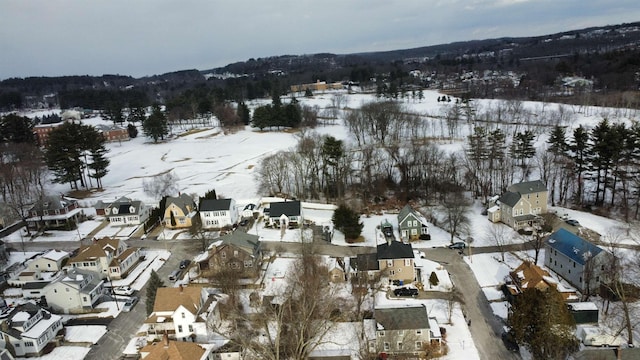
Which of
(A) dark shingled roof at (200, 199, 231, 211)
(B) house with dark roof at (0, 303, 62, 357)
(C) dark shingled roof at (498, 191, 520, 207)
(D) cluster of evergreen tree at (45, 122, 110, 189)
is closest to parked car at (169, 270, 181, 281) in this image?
(B) house with dark roof at (0, 303, 62, 357)

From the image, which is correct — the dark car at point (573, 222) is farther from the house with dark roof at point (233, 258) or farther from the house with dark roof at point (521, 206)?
the house with dark roof at point (233, 258)

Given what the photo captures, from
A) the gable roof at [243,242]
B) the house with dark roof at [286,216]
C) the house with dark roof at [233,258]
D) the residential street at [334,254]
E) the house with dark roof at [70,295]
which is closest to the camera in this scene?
the residential street at [334,254]

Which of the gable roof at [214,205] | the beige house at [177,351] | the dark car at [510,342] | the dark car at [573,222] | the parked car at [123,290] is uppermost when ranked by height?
the gable roof at [214,205]

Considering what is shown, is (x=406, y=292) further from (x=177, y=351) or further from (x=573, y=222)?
(x=573, y=222)

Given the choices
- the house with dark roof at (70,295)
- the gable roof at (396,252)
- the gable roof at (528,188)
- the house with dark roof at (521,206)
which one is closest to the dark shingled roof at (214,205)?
the house with dark roof at (70,295)

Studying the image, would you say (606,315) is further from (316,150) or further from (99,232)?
(99,232)

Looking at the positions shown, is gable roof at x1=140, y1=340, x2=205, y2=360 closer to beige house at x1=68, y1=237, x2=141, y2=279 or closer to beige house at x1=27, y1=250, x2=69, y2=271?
beige house at x1=68, y1=237, x2=141, y2=279

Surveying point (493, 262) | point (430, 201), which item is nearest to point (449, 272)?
point (493, 262)

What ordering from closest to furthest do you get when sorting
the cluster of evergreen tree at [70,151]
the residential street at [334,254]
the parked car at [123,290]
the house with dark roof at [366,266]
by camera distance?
the residential street at [334,254] → the house with dark roof at [366,266] → the parked car at [123,290] → the cluster of evergreen tree at [70,151]
